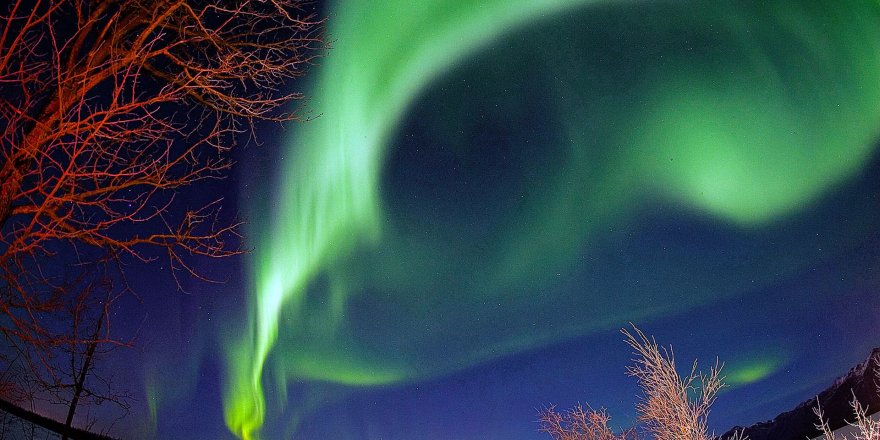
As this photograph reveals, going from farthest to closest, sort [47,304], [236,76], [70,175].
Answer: [236,76] < [47,304] < [70,175]

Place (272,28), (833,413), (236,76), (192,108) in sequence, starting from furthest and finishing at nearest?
(833,413) < (192,108) < (272,28) < (236,76)

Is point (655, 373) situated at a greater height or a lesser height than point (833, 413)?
lesser

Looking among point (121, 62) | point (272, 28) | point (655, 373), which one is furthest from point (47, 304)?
point (655, 373)

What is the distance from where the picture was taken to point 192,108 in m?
4.55

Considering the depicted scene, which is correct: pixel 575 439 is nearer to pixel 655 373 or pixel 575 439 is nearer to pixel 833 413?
pixel 655 373

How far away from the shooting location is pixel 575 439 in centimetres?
2508

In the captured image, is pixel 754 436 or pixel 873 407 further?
pixel 754 436

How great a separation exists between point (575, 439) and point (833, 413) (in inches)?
4830

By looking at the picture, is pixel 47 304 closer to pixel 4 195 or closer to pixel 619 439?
pixel 4 195

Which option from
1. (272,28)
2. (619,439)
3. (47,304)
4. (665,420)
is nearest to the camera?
(47,304)

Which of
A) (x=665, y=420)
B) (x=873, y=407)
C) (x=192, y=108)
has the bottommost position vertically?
(x=665, y=420)

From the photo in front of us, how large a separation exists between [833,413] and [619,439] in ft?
398

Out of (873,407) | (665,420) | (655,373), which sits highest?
(873,407)

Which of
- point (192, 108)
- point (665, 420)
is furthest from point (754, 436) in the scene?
point (192, 108)
